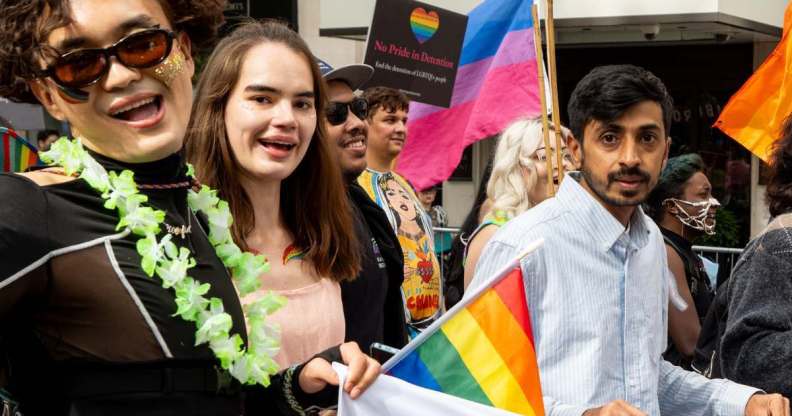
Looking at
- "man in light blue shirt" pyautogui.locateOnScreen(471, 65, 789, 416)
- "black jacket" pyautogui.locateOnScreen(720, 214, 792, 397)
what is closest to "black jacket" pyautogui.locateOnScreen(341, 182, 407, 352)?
"man in light blue shirt" pyautogui.locateOnScreen(471, 65, 789, 416)

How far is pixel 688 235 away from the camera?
6.40 m

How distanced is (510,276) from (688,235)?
411 cm

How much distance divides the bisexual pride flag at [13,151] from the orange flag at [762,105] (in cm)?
430

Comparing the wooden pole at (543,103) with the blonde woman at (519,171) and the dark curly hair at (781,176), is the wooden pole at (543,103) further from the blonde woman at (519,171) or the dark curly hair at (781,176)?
the blonde woman at (519,171)

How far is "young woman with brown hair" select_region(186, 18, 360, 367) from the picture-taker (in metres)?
2.88

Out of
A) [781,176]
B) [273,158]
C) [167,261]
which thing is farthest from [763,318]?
[167,261]

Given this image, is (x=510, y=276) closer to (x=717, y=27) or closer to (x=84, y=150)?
(x=84, y=150)

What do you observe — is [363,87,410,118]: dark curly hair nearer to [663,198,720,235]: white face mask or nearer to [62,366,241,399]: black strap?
→ [663,198,720,235]: white face mask

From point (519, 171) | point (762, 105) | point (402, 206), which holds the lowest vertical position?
point (402, 206)

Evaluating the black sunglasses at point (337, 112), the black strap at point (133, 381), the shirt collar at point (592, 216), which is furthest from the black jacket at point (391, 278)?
the black strap at point (133, 381)

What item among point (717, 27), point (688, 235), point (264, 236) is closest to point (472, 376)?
point (264, 236)

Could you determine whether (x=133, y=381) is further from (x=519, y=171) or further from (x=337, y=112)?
(x=519, y=171)

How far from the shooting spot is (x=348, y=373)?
90.9 inches

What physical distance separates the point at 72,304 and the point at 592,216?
5.68 ft
